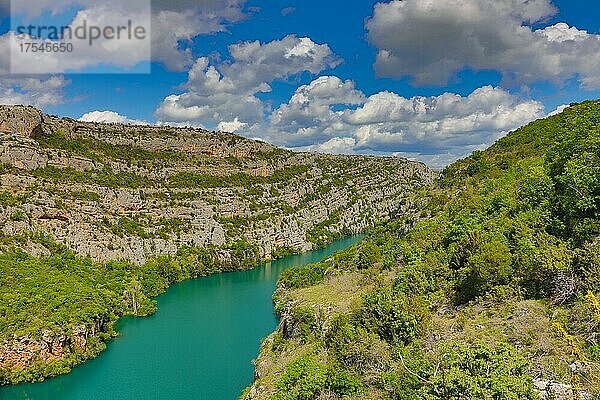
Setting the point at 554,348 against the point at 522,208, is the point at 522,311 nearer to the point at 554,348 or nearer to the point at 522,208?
the point at 554,348

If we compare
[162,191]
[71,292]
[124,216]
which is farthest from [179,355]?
[162,191]

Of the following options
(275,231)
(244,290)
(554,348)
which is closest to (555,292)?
(554,348)

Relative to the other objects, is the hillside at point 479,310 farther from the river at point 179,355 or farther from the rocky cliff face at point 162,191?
the rocky cliff face at point 162,191

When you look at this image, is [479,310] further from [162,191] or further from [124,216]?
[162,191]

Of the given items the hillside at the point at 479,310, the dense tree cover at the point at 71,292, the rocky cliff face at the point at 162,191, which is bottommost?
the dense tree cover at the point at 71,292

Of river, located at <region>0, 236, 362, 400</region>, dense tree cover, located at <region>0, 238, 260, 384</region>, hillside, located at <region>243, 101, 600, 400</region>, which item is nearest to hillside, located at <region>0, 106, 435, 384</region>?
dense tree cover, located at <region>0, 238, 260, 384</region>

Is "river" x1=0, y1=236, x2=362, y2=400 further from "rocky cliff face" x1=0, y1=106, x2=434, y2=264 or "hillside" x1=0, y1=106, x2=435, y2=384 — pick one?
"rocky cliff face" x1=0, y1=106, x2=434, y2=264

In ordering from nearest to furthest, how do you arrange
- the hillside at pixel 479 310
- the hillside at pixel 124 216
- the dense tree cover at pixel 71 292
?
1. the hillside at pixel 479 310
2. the dense tree cover at pixel 71 292
3. the hillside at pixel 124 216

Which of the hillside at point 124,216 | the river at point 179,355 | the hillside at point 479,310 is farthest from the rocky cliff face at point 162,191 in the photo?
the hillside at point 479,310
